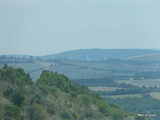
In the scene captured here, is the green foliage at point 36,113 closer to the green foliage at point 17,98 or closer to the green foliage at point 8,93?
the green foliage at point 17,98

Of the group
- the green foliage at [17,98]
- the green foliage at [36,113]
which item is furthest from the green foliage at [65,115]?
the green foliage at [36,113]

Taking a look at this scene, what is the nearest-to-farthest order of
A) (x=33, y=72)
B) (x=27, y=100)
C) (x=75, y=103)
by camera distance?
(x=27, y=100)
(x=75, y=103)
(x=33, y=72)

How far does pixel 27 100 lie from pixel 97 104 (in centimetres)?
1444

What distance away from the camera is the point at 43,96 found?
140 feet

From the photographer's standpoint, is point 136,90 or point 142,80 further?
point 142,80

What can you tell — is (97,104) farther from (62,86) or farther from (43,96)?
(43,96)

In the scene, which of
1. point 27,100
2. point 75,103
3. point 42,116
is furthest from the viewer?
point 75,103

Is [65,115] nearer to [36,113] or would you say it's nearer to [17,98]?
[17,98]

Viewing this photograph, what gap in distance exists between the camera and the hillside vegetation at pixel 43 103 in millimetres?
35625

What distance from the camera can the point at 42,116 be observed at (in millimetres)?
36031

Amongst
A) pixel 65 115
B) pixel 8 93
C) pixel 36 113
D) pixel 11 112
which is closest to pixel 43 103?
pixel 65 115

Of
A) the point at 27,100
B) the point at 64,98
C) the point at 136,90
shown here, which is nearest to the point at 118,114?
the point at 64,98

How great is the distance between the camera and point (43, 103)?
40.6 meters

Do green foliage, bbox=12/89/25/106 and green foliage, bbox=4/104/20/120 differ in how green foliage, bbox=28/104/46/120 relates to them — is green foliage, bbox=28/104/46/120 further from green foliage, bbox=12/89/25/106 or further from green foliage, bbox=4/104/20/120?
green foliage, bbox=4/104/20/120
